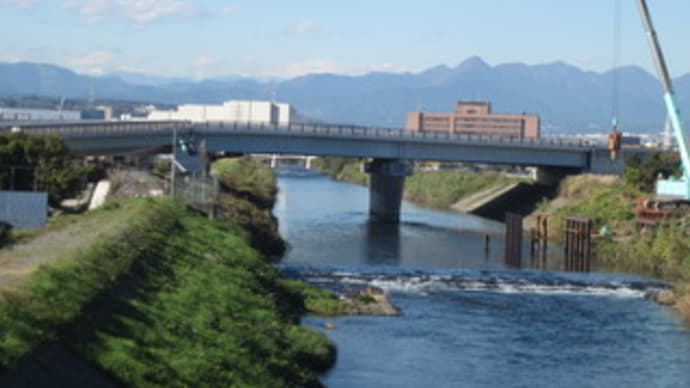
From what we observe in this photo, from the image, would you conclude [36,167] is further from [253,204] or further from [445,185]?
[445,185]

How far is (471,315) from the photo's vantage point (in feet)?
138

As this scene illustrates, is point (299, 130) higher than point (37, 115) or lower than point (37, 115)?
lower

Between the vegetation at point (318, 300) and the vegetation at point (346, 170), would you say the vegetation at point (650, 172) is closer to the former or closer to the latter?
the vegetation at point (318, 300)

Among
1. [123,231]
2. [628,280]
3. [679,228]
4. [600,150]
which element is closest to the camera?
[123,231]

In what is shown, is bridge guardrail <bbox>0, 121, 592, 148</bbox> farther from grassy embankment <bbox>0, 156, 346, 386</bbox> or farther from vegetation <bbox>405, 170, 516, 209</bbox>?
grassy embankment <bbox>0, 156, 346, 386</bbox>

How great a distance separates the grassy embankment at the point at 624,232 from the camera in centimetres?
6019

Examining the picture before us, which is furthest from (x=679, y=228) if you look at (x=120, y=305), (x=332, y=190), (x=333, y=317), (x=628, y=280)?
(x=332, y=190)

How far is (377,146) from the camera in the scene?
297 feet

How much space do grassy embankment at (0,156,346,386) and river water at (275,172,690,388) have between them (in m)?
1.82

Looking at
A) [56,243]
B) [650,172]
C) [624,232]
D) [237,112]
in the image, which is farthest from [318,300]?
[237,112]

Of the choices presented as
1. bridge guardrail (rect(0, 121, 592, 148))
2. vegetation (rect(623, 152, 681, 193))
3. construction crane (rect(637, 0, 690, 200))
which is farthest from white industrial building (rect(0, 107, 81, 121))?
construction crane (rect(637, 0, 690, 200))

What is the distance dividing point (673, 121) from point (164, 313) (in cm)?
5251

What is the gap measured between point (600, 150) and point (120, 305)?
76.5 m

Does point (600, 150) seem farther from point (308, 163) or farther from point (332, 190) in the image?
point (308, 163)
